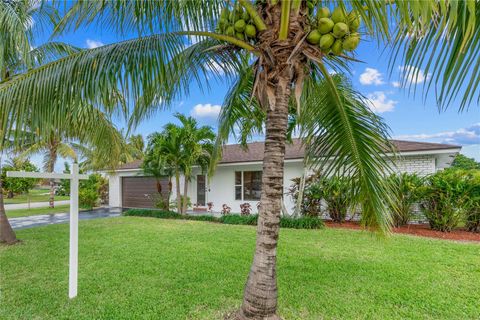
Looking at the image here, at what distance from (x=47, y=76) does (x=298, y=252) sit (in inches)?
255

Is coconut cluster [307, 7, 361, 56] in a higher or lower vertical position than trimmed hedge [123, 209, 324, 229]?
higher

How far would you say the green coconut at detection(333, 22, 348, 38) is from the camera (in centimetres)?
309

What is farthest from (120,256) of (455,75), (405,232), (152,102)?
(405,232)

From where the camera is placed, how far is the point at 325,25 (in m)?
3.13

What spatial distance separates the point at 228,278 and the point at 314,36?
14.6ft

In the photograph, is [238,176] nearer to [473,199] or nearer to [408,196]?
[408,196]

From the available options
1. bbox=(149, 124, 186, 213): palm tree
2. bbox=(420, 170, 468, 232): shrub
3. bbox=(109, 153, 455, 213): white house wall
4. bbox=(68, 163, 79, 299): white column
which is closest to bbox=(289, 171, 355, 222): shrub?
bbox=(109, 153, 455, 213): white house wall

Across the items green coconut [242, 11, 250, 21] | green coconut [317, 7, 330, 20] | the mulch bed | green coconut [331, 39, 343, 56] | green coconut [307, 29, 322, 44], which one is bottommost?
the mulch bed

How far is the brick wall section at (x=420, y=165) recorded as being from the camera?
39.7 ft

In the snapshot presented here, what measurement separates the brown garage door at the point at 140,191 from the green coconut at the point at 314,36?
55.4 feet

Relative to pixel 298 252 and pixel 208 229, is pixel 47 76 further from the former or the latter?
pixel 208 229

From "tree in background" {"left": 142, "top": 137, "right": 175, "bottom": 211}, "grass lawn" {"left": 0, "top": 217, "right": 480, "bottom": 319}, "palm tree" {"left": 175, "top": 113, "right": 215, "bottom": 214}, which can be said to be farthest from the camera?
"tree in background" {"left": 142, "top": 137, "right": 175, "bottom": 211}

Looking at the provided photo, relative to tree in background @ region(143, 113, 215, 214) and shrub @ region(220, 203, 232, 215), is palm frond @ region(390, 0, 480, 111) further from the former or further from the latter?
shrub @ region(220, 203, 232, 215)

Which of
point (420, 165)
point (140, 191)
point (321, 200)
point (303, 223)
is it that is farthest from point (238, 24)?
point (140, 191)
